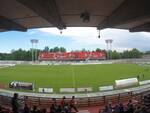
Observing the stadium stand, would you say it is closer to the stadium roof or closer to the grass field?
the grass field

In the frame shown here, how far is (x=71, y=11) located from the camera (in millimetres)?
8578

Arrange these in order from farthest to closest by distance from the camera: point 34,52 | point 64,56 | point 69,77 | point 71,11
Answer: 1. point 34,52
2. point 64,56
3. point 69,77
4. point 71,11

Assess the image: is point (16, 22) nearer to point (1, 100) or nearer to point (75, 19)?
point (75, 19)

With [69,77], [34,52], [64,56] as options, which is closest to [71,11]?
[69,77]

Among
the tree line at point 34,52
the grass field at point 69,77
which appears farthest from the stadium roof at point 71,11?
the tree line at point 34,52

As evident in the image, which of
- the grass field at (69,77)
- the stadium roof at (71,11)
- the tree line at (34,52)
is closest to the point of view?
the stadium roof at (71,11)

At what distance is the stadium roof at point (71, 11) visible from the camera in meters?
6.61

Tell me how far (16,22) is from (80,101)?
8052mm

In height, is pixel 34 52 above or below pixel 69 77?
above

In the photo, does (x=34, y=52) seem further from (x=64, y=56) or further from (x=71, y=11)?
(x=71, y=11)

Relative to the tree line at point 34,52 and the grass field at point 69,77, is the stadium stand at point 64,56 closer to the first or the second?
the tree line at point 34,52

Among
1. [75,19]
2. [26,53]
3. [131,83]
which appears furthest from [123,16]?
[26,53]

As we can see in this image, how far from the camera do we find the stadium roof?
6.61m

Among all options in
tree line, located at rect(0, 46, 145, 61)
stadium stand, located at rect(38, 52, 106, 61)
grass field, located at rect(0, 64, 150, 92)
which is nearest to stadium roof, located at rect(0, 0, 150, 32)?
grass field, located at rect(0, 64, 150, 92)
